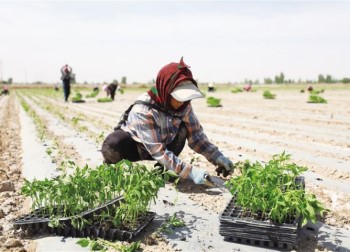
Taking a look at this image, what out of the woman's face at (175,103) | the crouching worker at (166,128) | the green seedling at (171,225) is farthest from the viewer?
the woman's face at (175,103)

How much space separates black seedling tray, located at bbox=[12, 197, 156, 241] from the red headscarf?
114cm

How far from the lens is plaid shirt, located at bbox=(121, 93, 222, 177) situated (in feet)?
11.8

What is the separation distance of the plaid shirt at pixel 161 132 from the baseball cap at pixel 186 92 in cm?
38

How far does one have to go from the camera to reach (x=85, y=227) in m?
2.88

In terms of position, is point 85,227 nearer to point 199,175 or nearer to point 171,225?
point 171,225

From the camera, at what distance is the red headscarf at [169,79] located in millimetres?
3557

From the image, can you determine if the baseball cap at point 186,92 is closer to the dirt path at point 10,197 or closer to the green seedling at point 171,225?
the green seedling at point 171,225

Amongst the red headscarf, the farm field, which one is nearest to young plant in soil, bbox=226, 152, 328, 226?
the farm field

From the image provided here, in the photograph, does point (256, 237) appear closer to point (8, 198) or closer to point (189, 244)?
point (189, 244)

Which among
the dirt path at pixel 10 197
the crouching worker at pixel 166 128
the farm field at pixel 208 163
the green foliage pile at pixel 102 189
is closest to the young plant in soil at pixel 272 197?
the farm field at pixel 208 163

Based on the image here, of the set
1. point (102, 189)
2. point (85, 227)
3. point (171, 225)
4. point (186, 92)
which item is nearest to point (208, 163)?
point (186, 92)

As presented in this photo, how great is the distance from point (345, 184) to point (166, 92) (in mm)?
2193

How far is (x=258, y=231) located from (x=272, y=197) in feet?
0.85

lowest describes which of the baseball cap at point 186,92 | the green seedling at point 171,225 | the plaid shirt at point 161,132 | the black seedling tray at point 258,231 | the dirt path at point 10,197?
the dirt path at point 10,197
